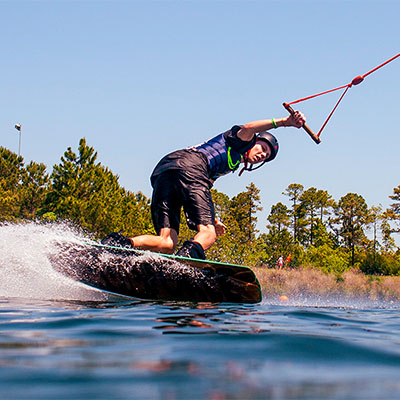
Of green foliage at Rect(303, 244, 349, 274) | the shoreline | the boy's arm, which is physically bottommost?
the shoreline

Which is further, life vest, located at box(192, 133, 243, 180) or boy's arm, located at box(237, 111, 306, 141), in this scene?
life vest, located at box(192, 133, 243, 180)

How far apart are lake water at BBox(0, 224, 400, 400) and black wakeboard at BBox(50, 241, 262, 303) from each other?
0.67 metres

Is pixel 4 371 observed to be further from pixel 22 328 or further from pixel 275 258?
pixel 275 258

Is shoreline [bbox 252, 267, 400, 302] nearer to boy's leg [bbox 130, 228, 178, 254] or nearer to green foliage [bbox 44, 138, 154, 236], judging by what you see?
green foliage [bbox 44, 138, 154, 236]

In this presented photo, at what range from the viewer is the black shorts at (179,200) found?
4238 mm

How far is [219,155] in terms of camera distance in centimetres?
454

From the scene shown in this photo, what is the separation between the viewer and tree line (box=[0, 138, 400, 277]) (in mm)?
28891

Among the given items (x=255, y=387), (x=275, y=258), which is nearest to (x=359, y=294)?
(x=275, y=258)

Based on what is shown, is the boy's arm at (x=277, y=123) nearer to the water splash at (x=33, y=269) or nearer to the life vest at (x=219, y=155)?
the life vest at (x=219, y=155)

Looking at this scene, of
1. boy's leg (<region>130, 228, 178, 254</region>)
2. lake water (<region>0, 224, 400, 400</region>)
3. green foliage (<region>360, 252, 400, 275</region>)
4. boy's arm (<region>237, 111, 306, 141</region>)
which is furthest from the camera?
green foliage (<region>360, 252, 400, 275</region>)

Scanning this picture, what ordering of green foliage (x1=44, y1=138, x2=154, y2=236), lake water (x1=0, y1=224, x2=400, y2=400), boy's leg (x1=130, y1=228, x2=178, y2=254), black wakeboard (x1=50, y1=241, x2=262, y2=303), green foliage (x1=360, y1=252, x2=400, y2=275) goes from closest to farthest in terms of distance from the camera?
lake water (x1=0, y1=224, x2=400, y2=400)
black wakeboard (x1=50, y1=241, x2=262, y2=303)
boy's leg (x1=130, y1=228, x2=178, y2=254)
green foliage (x1=44, y1=138, x2=154, y2=236)
green foliage (x1=360, y1=252, x2=400, y2=275)

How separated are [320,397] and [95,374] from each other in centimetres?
58

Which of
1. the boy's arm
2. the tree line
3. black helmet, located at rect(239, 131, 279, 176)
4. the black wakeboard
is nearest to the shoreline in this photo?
the tree line

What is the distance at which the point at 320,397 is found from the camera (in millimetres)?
1098
